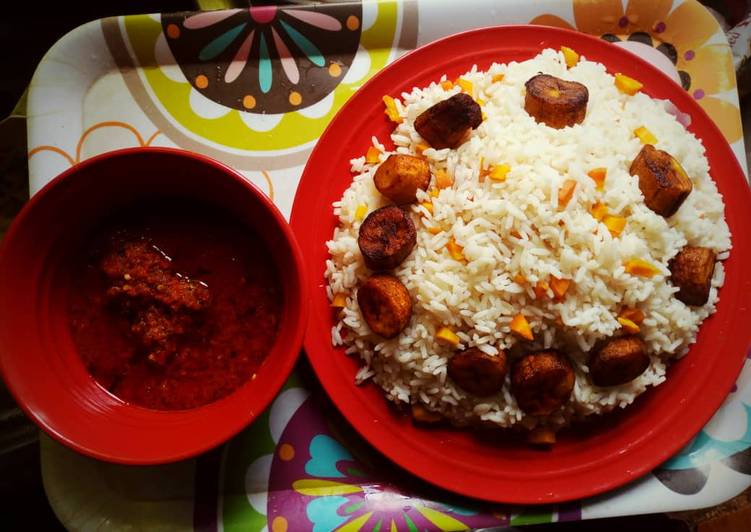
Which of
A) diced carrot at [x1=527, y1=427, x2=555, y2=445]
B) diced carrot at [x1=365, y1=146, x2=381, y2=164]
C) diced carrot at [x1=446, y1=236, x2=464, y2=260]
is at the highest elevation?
diced carrot at [x1=365, y1=146, x2=381, y2=164]

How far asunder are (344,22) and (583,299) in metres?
1.24

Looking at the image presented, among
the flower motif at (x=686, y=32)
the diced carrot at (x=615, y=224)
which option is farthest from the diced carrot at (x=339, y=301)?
the flower motif at (x=686, y=32)

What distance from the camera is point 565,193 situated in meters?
1.71

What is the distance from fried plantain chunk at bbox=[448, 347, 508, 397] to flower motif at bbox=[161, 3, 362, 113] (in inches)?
40.7

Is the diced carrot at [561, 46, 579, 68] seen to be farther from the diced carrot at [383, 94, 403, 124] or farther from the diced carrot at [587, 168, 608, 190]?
the diced carrot at [383, 94, 403, 124]

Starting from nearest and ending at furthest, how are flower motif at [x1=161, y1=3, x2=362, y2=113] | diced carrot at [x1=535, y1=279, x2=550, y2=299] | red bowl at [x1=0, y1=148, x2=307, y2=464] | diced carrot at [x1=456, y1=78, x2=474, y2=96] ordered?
red bowl at [x1=0, y1=148, x2=307, y2=464] < diced carrot at [x1=535, y1=279, x2=550, y2=299] < diced carrot at [x1=456, y1=78, x2=474, y2=96] < flower motif at [x1=161, y1=3, x2=362, y2=113]

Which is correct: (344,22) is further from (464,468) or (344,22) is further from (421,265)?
(464,468)

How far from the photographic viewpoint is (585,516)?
1.88m

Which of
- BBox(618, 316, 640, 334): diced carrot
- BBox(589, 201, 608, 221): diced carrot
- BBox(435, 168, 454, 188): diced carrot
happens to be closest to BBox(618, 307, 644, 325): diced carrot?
BBox(618, 316, 640, 334): diced carrot

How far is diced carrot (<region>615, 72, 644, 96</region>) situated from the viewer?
196 cm

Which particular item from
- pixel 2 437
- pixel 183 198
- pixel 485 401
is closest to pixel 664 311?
pixel 485 401

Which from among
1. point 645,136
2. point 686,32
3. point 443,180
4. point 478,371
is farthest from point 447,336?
point 686,32

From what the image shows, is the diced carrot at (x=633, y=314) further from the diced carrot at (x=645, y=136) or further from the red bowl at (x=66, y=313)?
the red bowl at (x=66, y=313)

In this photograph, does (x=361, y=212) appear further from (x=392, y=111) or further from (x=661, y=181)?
(x=661, y=181)
